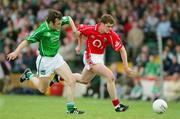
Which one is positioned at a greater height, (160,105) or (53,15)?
(53,15)

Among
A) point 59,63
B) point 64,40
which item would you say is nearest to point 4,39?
point 64,40

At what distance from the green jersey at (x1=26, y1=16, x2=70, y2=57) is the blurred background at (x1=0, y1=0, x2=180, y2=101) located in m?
8.84

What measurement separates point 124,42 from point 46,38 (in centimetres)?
1173

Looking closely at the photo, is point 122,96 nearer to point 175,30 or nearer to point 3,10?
point 175,30

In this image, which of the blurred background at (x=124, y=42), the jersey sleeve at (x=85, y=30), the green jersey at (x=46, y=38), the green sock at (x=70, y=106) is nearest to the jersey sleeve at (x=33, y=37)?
the green jersey at (x=46, y=38)

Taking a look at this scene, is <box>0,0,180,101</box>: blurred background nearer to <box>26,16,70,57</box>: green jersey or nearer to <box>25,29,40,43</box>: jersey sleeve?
<box>26,16,70,57</box>: green jersey

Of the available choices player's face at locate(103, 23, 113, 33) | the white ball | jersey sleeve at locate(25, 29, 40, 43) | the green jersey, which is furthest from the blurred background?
jersey sleeve at locate(25, 29, 40, 43)

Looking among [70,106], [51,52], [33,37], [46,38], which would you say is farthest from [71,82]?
[33,37]

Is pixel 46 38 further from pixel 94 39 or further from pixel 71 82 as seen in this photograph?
pixel 94 39

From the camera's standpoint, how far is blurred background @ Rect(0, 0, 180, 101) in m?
25.3

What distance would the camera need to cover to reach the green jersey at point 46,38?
15.7m

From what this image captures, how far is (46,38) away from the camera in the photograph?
15.9m

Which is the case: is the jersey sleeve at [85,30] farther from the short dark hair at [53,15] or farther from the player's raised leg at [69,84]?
the short dark hair at [53,15]

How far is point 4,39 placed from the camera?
29016 mm
